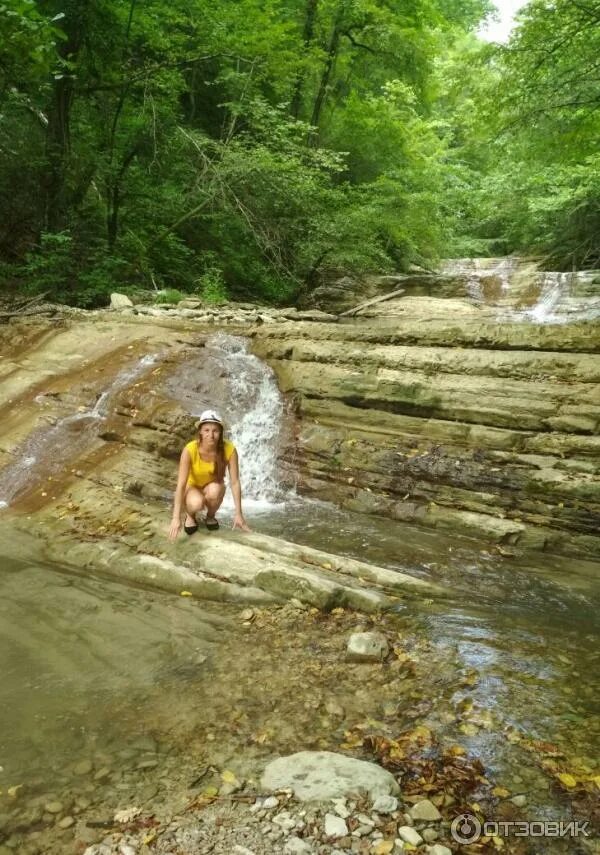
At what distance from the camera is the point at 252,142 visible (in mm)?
12859

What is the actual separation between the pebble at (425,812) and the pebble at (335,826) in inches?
11.6

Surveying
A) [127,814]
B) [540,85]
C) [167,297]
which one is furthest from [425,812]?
[167,297]

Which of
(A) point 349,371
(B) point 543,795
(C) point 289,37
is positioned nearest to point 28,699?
(B) point 543,795

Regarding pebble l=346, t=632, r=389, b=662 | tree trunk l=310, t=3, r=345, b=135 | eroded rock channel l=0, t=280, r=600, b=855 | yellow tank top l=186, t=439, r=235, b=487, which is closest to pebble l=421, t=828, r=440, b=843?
eroded rock channel l=0, t=280, r=600, b=855

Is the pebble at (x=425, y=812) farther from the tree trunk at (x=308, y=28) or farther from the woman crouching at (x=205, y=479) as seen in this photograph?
the tree trunk at (x=308, y=28)

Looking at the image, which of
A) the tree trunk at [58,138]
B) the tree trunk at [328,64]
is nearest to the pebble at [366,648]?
the tree trunk at [58,138]

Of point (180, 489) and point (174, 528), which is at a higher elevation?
point (180, 489)

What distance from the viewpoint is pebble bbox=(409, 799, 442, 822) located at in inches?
87.6

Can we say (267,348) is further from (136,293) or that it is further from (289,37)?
(289,37)

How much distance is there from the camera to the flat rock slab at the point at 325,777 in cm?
233

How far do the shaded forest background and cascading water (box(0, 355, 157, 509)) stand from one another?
5263 mm

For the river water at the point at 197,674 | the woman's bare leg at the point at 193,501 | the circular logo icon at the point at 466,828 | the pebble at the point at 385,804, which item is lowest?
the river water at the point at 197,674

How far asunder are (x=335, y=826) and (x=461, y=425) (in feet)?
16.9

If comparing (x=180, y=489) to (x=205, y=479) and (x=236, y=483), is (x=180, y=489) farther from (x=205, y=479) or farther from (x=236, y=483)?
(x=236, y=483)
